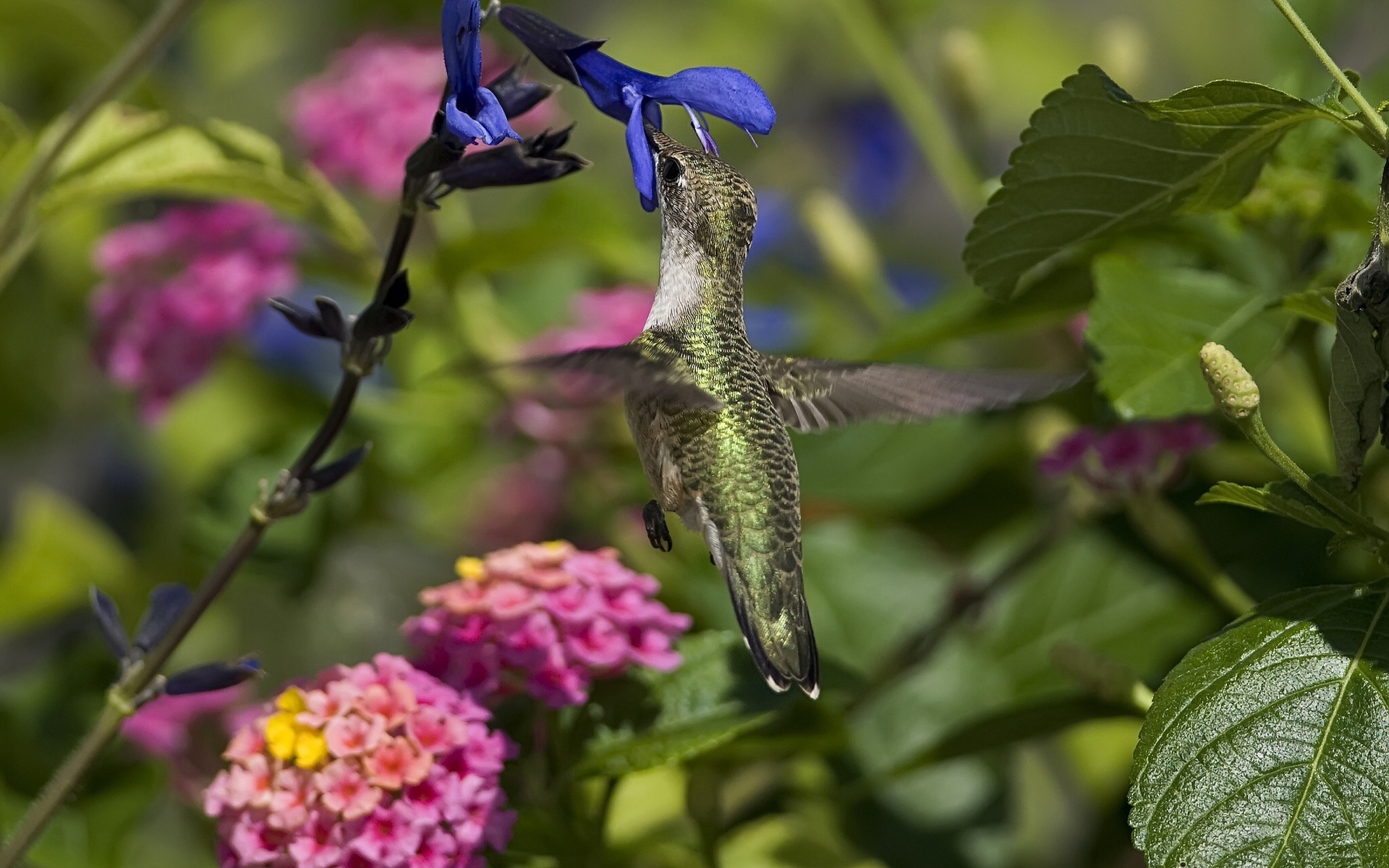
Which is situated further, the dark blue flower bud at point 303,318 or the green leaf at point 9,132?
the green leaf at point 9,132

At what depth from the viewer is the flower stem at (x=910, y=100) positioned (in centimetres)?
167

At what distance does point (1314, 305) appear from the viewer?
0.95 metres

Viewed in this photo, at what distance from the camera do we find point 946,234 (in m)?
3.10

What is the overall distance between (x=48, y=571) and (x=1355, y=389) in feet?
4.15

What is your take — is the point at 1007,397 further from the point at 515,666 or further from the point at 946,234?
the point at 946,234

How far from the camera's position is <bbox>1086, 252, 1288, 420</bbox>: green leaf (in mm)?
988

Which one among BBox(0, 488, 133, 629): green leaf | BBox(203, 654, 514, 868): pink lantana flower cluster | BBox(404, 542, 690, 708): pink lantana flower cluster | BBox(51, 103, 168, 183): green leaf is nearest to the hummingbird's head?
BBox(404, 542, 690, 708): pink lantana flower cluster

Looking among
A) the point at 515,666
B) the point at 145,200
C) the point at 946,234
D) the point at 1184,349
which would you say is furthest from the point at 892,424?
the point at 946,234

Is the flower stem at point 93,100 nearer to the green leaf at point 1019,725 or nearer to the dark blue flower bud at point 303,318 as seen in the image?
the dark blue flower bud at point 303,318

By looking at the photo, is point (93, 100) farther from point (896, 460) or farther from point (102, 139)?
point (896, 460)

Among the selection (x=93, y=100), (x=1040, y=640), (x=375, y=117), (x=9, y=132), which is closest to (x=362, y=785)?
(x=93, y=100)

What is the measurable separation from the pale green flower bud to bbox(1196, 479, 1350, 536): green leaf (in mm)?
49

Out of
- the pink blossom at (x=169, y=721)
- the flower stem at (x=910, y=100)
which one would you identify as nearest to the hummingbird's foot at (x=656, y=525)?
the pink blossom at (x=169, y=721)

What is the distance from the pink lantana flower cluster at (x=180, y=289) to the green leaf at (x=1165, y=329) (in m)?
0.90
